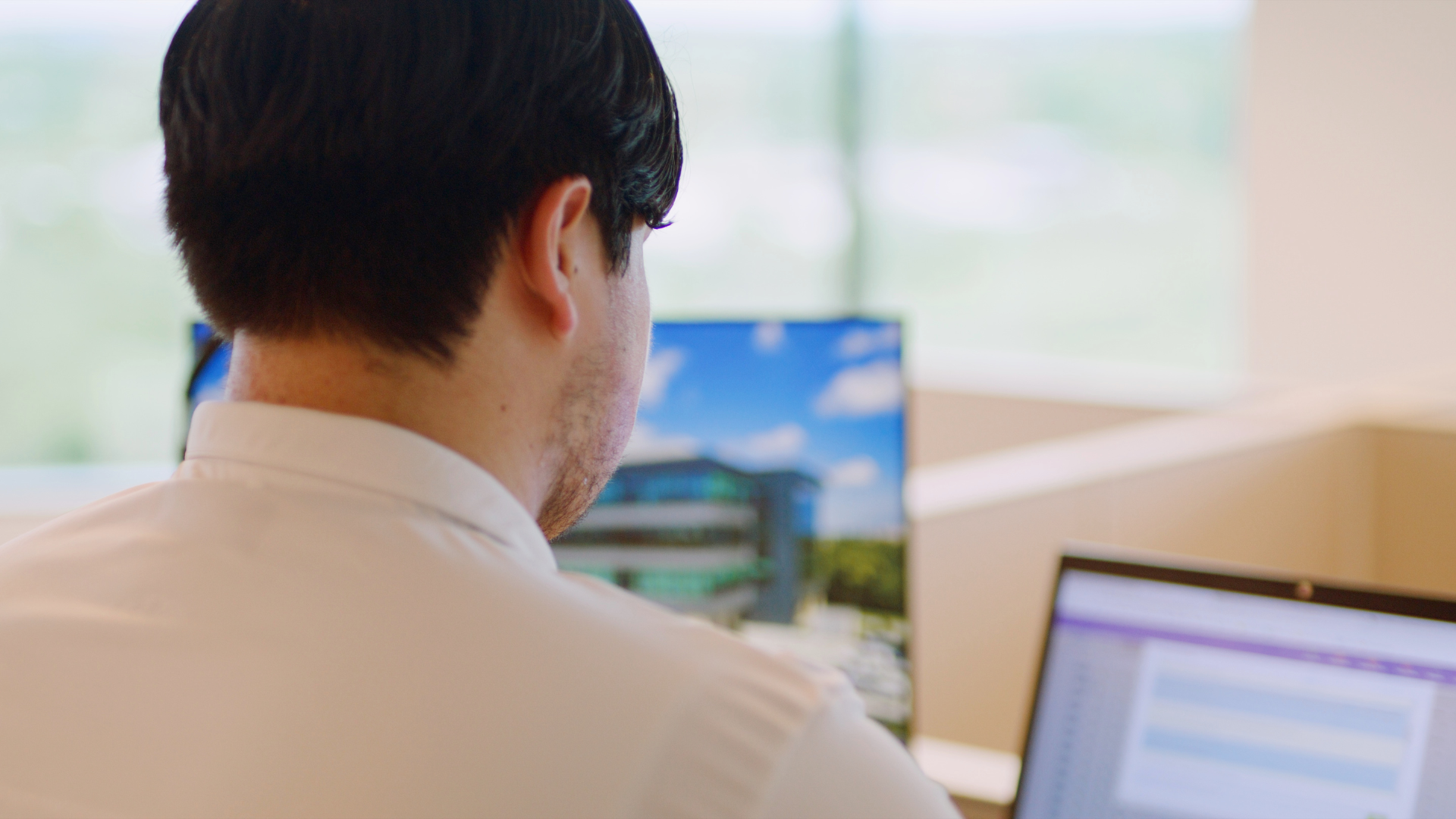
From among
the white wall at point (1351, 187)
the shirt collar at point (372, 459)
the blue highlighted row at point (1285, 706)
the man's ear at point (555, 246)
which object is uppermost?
the white wall at point (1351, 187)

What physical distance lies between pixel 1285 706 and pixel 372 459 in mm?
729

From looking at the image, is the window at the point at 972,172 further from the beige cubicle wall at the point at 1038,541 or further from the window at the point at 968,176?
the beige cubicle wall at the point at 1038,541

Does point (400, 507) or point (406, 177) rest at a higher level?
point (406, 177)

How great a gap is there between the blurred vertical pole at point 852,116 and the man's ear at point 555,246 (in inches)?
133

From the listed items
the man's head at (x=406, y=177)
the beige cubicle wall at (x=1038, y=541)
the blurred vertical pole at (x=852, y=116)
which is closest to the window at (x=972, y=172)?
the blurred vertical pole at (x=852, y=116)

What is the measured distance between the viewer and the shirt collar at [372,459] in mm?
530

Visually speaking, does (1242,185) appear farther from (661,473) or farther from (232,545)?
(232,545)

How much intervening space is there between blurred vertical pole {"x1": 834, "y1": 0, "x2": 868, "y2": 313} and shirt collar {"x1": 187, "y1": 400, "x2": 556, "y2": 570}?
3432 millimetres

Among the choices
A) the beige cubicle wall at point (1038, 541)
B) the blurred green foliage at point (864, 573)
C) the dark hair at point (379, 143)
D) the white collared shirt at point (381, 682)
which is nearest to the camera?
the white collared shirt at point (381, 682)

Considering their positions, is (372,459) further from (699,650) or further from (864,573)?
(864,573)

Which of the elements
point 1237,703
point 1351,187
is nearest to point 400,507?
point 1237,703

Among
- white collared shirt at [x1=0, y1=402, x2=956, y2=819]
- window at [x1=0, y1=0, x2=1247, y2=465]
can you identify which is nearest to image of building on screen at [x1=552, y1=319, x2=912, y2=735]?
white collared shirt at [x1=0, y1=402, x2=956, y2=819]

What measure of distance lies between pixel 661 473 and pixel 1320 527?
0.88m

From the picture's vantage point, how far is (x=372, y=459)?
0.53 m
